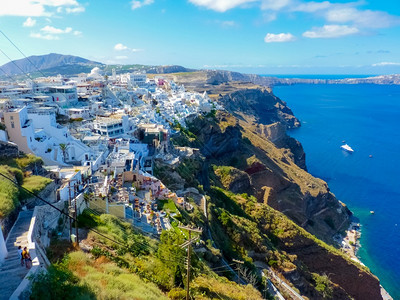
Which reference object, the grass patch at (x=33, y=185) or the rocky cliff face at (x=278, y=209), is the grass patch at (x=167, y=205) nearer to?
the rocky cliff face at (x=278, y=209)

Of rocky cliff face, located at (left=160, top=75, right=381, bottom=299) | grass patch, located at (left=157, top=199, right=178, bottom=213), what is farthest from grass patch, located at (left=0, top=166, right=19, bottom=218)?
rocky cliff face, located at (left=160, top=75, right=381, bottom=299)

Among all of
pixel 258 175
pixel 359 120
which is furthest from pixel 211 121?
pixel 359 120

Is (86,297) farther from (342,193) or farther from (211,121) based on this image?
(342,193)

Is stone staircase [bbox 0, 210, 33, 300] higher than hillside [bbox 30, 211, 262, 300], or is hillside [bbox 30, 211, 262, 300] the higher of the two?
stone staircase [bbox 0, 210, 33, 300]

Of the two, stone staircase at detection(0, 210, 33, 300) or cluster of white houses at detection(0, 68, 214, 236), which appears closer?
stone staircase at detection(0, 210, 33, 300)

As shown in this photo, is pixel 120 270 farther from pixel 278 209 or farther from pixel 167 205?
pixel 278 209

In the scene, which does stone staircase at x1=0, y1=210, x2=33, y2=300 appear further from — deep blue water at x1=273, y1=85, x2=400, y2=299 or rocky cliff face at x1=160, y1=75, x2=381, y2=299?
deep blue water at x1=273, y1=85, x2=400, y2=299

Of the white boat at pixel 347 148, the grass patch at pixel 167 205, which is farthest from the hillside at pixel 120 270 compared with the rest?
the white boat at pixel 347 148
